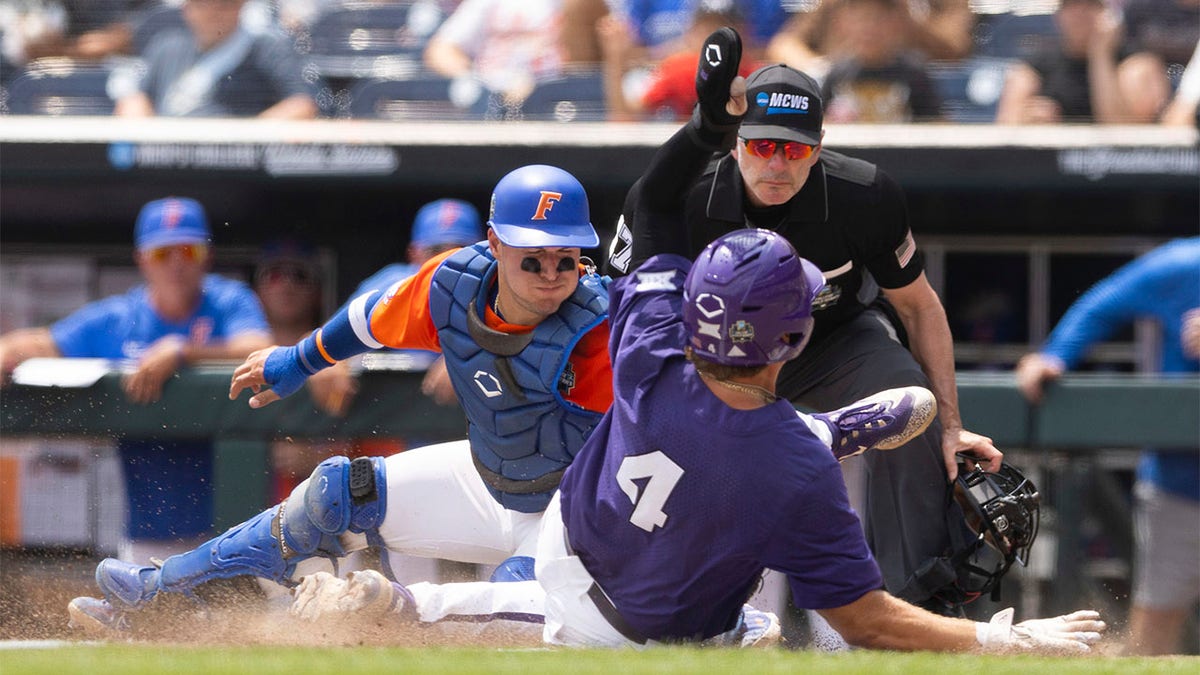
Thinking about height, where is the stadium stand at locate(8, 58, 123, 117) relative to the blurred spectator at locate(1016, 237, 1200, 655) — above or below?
above

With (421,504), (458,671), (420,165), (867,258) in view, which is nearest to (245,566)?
(421,504)

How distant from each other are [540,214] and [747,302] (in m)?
1.18

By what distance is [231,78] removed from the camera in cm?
791

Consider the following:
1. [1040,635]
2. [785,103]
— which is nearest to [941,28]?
[785,103]

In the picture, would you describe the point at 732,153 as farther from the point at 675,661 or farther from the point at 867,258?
the point at 675,661

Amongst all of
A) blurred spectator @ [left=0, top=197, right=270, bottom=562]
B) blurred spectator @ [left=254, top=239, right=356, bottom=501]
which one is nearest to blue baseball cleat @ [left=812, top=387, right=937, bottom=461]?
blurred spectator @ [left=254, top=239, right=356, bottom=501]

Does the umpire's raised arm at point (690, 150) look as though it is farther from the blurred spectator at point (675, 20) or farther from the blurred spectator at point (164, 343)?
the blurred spectator at point (675, 20)

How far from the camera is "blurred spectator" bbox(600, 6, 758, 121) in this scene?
293 inches

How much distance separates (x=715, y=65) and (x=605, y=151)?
4088mm

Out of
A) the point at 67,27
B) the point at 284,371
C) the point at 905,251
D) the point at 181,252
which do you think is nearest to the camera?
the point at 905,251

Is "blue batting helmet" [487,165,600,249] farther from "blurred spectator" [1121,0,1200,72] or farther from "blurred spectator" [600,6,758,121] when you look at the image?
"blurred spectator" [1121,0,1200,72]

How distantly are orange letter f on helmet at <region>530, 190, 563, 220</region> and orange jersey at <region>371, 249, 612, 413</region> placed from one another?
332 millimetres

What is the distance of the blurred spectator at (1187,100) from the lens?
7426 mm

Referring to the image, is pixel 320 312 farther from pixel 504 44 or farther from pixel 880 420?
pixel 880 420
